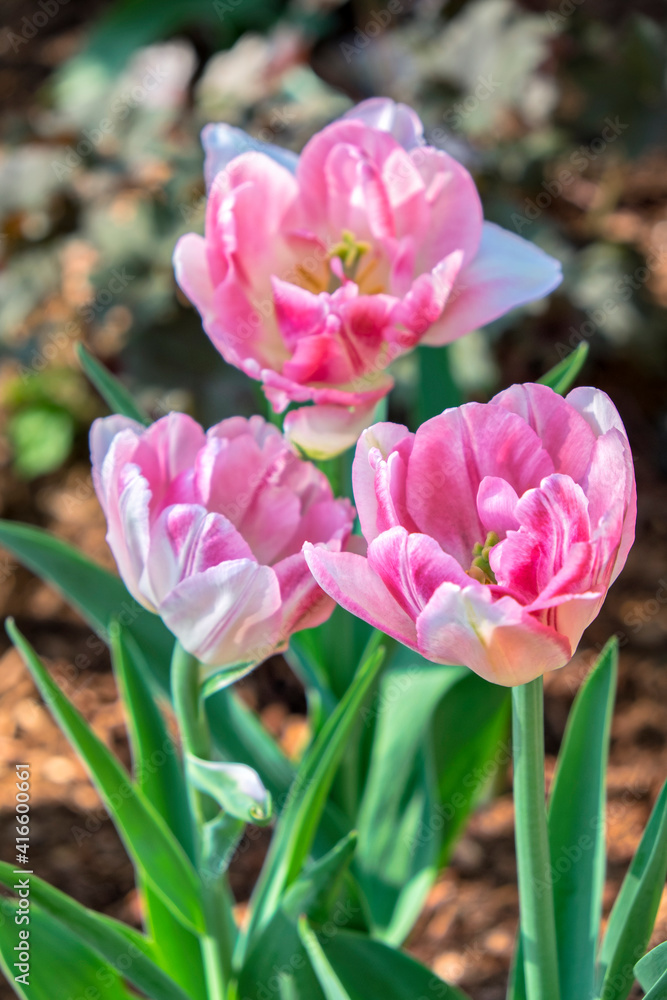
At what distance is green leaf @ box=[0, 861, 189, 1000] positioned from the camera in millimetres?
703

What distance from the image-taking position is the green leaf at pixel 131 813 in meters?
0.79

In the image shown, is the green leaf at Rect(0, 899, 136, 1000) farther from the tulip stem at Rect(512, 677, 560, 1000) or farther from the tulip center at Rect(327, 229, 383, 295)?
the tulip center at Rect(327, 229, 383, 295)

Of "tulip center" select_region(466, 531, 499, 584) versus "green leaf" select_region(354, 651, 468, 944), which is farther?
"green leaf" select_region(354, 651, 468, 944)

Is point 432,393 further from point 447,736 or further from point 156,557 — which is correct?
point 156,557

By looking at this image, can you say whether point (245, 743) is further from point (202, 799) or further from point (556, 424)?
point (556, 424)

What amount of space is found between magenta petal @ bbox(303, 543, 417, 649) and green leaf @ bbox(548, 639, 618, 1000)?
1.05 feet

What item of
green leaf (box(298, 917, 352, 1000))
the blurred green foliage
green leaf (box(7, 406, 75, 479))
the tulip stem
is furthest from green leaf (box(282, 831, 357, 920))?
green leaf (box(7, 406, 75, 479))

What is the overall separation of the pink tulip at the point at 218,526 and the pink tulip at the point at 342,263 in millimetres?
61

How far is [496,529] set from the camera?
1.85 feet

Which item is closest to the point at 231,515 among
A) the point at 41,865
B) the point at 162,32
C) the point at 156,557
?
the point at 156,557

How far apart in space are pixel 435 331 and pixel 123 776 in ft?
1.40

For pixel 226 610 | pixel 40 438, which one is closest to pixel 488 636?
pixel 226 610

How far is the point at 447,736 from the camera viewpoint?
116 cm

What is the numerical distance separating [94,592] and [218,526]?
45cm
